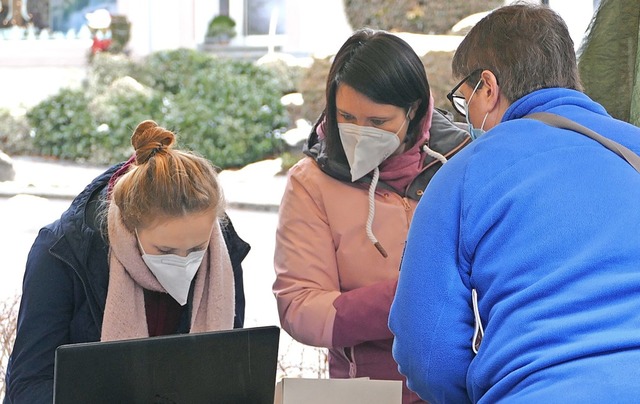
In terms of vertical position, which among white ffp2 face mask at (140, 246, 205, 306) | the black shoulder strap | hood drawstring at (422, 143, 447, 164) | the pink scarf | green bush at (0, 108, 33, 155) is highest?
the black shoulder strap

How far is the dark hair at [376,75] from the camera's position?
2.28 m

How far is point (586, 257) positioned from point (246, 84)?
40.7 feet

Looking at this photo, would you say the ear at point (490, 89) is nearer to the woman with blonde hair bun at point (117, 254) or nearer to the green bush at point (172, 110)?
the woman with blonde hair bun at point (117, 254)

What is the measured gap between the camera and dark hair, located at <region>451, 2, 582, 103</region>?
5.64ft

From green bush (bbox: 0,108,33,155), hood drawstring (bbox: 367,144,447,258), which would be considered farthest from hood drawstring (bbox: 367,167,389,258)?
green bush (bbox: 0,108,33,155)

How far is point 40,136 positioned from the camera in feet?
45.7

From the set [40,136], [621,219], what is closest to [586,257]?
[621,219]

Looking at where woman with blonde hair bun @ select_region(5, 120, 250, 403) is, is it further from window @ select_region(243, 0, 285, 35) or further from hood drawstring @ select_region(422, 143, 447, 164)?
window @ select_region(243, 0, 285, 35)

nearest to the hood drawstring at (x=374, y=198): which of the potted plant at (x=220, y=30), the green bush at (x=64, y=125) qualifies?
the green bush at (x=64, y=125)

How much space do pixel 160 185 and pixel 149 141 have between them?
12 cm

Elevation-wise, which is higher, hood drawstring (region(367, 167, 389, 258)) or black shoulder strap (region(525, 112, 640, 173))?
black shoulder strap (region(525, 112, 640, 173))

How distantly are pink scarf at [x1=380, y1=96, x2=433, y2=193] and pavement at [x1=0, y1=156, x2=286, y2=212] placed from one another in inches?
317

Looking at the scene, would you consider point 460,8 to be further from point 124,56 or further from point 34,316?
point 34,316

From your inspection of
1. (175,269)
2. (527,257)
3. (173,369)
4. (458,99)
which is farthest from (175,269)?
(527,257)
